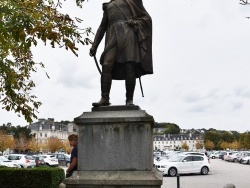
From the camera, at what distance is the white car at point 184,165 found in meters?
25.3

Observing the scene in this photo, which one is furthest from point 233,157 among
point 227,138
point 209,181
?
point 227,138

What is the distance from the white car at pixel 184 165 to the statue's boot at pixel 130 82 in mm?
19289

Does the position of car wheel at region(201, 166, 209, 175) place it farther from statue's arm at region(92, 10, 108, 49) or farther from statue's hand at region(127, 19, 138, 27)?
statue's hand at region(127, 19, 138, 27)

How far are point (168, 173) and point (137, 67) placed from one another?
19.7 metres

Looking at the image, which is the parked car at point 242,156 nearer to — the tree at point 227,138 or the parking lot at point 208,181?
the parking lot at point 208,181

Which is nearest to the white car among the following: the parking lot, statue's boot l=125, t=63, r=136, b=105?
the parking lot

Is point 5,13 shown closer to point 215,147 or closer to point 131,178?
point 131,178

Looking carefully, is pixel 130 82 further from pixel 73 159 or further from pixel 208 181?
pixel 208 181

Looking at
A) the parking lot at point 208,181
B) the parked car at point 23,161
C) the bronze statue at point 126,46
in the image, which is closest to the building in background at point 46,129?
the parked car at point 23,161

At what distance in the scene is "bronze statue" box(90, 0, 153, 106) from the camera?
6.35 m

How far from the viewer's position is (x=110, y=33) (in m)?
6.48

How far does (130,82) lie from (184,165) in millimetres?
19995

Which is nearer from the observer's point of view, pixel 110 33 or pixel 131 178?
pixel 131 178

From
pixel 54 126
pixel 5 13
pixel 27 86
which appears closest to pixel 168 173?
pixel 27 86
